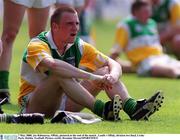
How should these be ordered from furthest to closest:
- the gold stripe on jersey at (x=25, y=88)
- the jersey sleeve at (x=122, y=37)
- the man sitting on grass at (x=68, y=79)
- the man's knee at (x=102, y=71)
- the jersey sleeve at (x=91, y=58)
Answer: the jersey sleeve at (x=122, y=37) < the jersey sleeve at (x=91, y=58) < the gold stripe on jersey at (x=25, y=88) < the man's knee at (x=102, y=71) < the man sitting on grass at (x=68, y=79)

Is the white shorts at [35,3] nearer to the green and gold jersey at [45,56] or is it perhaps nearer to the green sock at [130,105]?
the green and gold jersey at [45,56]

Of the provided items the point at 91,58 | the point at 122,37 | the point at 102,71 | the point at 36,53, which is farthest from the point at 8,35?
the point at 122,37

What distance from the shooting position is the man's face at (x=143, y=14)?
1298cm

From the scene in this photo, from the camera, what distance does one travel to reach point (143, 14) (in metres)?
13.1

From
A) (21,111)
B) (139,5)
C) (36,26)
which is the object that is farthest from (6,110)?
(139,5)

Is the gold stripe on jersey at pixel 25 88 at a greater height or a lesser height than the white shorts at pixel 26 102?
greater

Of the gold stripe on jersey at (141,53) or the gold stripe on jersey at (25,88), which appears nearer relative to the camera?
the gold stripe on jersey at (25,88)

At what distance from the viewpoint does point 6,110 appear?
860 centimetres

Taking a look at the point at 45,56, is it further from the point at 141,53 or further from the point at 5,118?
the point at 141,53

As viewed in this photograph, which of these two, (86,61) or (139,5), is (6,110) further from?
(139,5)

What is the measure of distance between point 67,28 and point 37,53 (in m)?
0.40

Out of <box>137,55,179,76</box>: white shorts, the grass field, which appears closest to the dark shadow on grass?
the grass field

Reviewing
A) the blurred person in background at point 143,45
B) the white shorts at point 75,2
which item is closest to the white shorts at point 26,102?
the white shorts at point 75,2

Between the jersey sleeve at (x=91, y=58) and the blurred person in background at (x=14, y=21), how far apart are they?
1.50 meters
